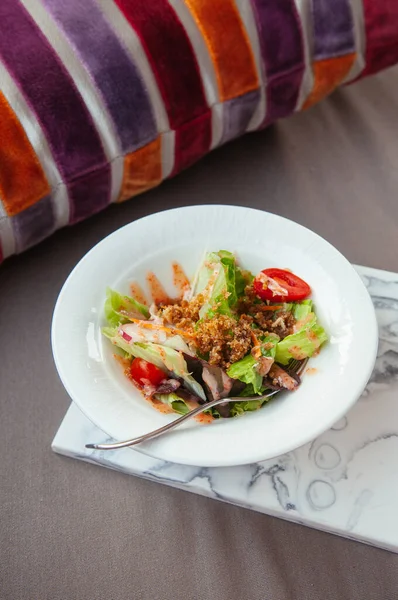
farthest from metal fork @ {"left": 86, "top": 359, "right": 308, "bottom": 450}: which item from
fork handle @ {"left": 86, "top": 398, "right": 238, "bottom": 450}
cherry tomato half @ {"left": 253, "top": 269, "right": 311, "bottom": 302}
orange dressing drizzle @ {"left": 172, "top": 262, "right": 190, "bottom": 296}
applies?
orange dressing drizzle @ {"left": 172, "top": 262, "right": 190, "bottom": 296}

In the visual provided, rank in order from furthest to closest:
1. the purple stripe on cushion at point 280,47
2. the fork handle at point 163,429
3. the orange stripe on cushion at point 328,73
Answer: the orange stripe on cushion at point 328,73, the purple stripe on cushion at point 280,47, the fork handle at point 163,429

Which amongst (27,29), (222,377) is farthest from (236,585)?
(27,29)

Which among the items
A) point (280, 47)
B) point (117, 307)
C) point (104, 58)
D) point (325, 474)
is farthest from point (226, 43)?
point (325, 474)

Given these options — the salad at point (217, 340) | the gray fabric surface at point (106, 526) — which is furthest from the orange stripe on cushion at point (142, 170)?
the salad at point (217, 340)

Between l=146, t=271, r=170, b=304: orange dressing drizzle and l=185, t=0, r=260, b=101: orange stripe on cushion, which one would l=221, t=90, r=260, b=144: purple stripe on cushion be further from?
l=146, t=271, r=170, b=304: orange dressing drizzle

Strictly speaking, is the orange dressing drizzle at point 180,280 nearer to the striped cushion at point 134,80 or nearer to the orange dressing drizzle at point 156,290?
the orange dressing drizzle at point 156,290

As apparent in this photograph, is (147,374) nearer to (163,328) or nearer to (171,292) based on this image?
(163,328)

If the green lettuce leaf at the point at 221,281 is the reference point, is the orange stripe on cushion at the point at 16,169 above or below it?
above
